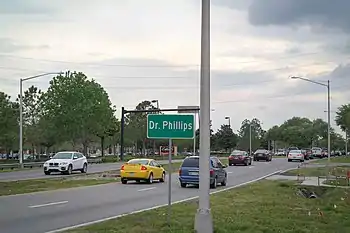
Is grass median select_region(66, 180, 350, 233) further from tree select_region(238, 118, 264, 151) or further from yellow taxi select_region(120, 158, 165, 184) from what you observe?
tree select_region(238, 118, 264, 151)

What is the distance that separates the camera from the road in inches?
574

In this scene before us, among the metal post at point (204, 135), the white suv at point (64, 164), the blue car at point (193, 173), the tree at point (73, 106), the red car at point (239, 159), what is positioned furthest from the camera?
the tree at point (73, 106)

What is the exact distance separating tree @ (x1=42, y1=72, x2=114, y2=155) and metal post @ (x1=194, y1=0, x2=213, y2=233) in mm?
62416

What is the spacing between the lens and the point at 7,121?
70188 mm

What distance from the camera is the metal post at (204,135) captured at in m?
11.6

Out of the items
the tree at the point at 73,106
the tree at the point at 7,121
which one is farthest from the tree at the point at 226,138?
the tree at the point at 7,121

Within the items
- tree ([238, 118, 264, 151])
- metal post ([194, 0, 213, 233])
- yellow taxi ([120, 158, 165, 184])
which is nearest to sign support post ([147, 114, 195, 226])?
metal post ([194, 0, 213, 233])

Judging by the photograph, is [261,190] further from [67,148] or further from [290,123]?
[290,123]

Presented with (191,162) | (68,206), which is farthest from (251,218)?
(191,162)

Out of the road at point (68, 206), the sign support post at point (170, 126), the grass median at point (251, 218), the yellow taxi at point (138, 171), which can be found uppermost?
the sign support post at point (170, 126)

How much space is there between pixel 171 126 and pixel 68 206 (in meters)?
7.35

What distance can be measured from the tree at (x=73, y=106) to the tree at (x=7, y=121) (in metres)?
4.19

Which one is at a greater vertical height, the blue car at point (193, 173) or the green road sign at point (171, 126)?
the green road sign at point (171, 126)

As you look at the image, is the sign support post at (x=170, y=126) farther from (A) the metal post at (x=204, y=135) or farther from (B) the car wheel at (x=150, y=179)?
(B) the car wheel at (x=150, y=179)
